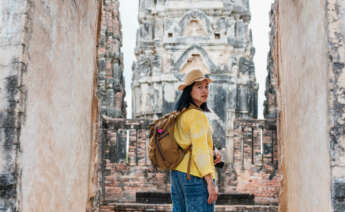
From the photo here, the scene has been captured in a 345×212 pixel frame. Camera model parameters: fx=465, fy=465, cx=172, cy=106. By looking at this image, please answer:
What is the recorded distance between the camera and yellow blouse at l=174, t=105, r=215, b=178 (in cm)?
344

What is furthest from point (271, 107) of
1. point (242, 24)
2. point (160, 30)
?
point (160, 30)

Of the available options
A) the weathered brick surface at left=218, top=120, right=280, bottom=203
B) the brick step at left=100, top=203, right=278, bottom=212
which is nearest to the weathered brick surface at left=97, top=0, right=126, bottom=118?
the weathered brick surface at left=218, top=120, right=280, bottom=203

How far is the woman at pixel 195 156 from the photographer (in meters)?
3.41

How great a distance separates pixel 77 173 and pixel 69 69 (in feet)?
3.06

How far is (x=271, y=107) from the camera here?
19.0m

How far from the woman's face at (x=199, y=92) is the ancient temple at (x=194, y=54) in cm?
1587

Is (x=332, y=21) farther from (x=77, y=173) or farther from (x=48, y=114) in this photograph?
(x=77, y=173)

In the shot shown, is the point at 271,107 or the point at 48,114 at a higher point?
the point at 271,107

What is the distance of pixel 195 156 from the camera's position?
3467 millimetres

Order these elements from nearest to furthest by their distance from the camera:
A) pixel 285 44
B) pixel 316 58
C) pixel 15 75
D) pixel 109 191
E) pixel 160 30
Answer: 1. pixel 15 75
2. pixel 316 58
3. pixel 285 44
4. pixel 109 191
5. pixel 160 30

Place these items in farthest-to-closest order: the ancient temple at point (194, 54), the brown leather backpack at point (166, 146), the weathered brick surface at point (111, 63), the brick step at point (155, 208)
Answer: the ancient temple at point (194, 54) → the weathered brick surface at point (111, 63) → the brick step at point (155, 208) → the brown leather backpack at point (166, 146)

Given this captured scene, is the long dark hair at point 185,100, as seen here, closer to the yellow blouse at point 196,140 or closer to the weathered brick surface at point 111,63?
the yellow blouse at point 196,140

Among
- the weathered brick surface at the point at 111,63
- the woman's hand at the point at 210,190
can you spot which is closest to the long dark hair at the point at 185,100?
the woman's hand at the point at 210,190

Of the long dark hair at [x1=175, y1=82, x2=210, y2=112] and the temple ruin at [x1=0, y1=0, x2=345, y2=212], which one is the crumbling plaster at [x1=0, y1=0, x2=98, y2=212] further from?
the long dark hair at [x1=175, y1=82, x2=210, y2=112]
